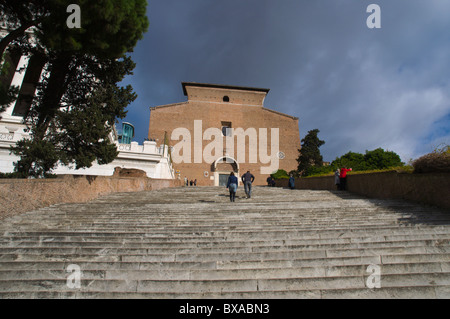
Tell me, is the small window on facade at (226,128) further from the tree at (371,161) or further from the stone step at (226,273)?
the stone step at (226,273)

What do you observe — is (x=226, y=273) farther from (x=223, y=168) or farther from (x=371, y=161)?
(x=223, y=168)

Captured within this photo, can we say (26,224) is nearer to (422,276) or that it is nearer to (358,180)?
(422,276)

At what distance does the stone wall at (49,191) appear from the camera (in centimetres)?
450

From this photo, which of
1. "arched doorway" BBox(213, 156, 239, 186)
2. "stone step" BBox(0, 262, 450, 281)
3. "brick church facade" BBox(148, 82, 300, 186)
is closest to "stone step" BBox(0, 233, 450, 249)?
"stone step" BBox(0, 262, 450, 281)

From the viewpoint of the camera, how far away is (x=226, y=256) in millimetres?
3010

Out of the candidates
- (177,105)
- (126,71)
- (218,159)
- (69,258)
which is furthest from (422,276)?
(177,105)

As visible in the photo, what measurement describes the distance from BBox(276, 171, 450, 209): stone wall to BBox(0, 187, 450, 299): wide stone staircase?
28.5 inches

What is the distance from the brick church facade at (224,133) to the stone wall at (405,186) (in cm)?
1552

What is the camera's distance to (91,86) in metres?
7.21

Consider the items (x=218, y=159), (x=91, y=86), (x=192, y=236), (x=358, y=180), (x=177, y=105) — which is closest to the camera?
(x=192, y=236)

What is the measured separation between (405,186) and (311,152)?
45.7ft

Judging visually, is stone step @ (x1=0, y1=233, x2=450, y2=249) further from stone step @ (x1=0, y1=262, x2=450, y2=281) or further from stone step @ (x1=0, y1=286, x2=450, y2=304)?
stone step @ (x1=0, y1=286, x2=450, y2=304)

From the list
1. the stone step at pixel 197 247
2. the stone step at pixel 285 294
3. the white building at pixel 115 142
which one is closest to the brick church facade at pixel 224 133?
the white building at pixel 115 142

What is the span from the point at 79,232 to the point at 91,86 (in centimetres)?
541
